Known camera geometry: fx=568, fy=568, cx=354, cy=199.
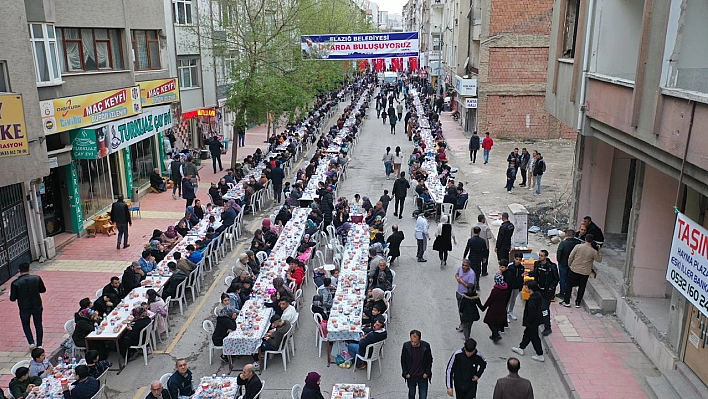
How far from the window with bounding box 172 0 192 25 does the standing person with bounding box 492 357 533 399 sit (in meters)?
24.8

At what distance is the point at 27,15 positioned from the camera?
51.5 feet

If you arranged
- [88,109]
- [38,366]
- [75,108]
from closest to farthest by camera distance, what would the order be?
[38,366]
[75,108]
[88,109]

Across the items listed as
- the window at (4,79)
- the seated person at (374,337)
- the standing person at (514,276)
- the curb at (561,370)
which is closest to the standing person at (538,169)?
the standing person at (514,276)

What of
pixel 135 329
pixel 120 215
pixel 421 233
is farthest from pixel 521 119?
pixel 135 329

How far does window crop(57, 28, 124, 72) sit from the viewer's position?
18438mm

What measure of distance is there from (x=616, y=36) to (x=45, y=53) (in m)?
15.2

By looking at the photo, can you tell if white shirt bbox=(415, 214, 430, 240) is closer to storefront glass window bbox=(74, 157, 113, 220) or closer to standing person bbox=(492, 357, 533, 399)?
standing person bbox=(492, 357, 533, 399)

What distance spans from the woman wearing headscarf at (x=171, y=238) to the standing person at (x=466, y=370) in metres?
9.67

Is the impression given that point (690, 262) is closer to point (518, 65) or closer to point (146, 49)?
point (146, 49)

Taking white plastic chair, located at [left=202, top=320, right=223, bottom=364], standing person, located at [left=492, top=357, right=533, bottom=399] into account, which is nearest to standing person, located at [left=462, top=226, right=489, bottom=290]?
standing person, located at [left=492, top=357, right=533, bottom=399]

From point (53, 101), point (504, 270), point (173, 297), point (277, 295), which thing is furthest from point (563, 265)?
point (53, 101)

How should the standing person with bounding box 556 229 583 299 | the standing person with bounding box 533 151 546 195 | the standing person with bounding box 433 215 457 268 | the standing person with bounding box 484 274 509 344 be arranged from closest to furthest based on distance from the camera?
the standing person with bounding box 484 274 509 344 → the standing person with bounding box 556 229 583 299 → the standing person with bounding box 433 215 457 268 → the standing person with bounding box 533 151 546 195

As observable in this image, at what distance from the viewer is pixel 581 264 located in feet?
40.9

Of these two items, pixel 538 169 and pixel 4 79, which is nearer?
pixel 4 79
